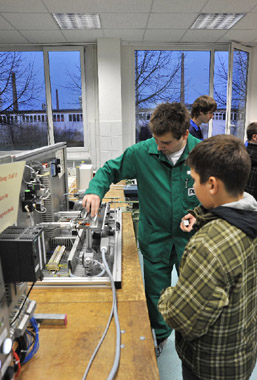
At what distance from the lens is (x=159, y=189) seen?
1.42 meters

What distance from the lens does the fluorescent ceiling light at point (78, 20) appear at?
10.9 ft

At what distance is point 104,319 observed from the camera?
93 centimetres

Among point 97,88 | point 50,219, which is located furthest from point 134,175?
point 97,88

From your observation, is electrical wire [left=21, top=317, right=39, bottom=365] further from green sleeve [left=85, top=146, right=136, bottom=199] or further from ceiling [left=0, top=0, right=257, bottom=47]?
ceiling [left=0, top=0, right=257, bottom=47]

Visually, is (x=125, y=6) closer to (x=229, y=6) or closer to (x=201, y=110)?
(x=229, y=6)

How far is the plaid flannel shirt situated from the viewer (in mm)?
701

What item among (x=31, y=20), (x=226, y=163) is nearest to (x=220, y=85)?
(x=31, y=20)

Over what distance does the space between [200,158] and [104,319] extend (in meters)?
0.61

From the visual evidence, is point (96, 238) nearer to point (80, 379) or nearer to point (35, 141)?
point (80, 379)

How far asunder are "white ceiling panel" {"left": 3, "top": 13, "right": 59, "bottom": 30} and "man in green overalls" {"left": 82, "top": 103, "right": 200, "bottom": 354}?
109 inches

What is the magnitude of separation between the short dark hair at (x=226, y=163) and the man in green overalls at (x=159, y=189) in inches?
20.9

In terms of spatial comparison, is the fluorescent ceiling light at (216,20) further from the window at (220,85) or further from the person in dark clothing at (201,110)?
the person in dark clothing at (201,110)

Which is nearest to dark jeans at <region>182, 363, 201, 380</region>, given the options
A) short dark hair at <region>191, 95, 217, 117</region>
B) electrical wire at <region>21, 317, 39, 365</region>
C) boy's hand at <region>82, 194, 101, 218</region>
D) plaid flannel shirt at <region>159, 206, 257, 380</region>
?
plaid flannel shirt at <region>159, 206, 257, 380</region>

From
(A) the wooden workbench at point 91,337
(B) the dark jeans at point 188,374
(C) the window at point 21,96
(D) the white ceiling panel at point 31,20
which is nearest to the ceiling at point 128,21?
(D) the white ceiling panel at point 31,20
